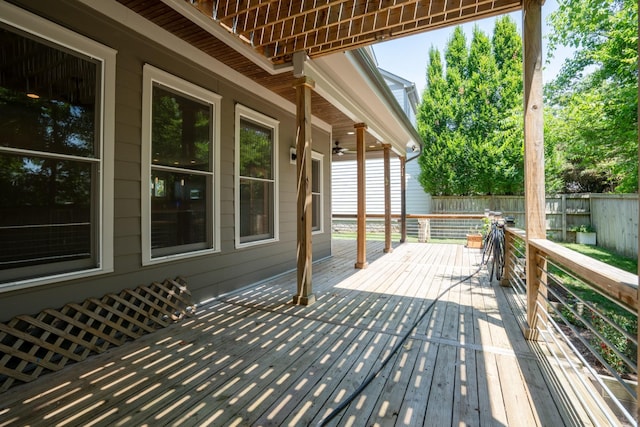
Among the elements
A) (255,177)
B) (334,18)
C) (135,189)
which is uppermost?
(334,18)

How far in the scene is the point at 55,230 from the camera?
7.72 ft

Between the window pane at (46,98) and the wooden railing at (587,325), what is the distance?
3.49m

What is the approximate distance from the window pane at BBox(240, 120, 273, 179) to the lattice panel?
195cm

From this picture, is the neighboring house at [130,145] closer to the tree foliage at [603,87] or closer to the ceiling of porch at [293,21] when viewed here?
the ceiling of porch at [293,21]

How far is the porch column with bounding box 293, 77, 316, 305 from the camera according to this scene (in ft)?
11.6

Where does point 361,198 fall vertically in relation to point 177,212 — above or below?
above

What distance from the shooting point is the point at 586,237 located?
361 inches

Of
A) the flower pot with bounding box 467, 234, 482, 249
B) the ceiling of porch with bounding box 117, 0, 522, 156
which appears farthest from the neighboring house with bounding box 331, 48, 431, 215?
the ceiling of porch with bounding box 117, 0, 522, 156

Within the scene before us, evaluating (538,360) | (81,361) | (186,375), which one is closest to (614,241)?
(538,360)

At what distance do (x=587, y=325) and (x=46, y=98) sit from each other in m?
3.95

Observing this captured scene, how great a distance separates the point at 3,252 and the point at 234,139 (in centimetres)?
249

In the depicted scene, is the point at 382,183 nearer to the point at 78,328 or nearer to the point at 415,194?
the point at 415,194

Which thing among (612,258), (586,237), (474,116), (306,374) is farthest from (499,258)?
(474,116)

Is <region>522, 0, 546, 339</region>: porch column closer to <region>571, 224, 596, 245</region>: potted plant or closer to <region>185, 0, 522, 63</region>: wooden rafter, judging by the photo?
<region>185, 0, 522, 63</region>: wooden rafter
